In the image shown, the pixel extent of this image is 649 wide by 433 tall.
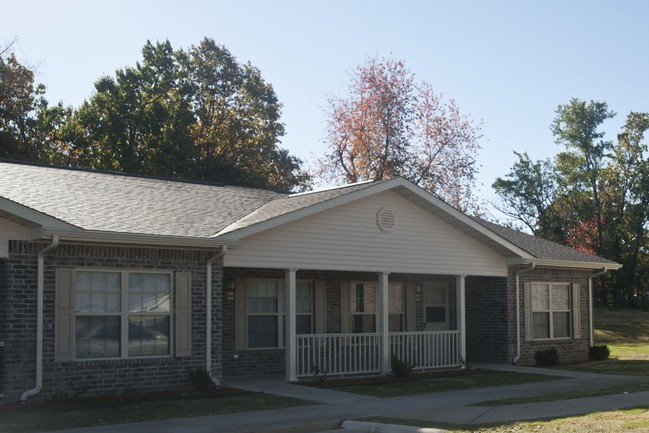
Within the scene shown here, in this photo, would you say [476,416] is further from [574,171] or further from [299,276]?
[574,171]

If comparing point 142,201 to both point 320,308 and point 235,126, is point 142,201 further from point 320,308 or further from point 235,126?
point 235,126

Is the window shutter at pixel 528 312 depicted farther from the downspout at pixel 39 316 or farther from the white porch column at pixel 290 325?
the downspout at pixel 39 316

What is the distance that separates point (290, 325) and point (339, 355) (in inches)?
66.0

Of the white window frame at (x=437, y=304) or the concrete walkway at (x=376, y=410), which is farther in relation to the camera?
the white window frame at (x=437, y=304)

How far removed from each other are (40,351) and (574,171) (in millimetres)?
40725

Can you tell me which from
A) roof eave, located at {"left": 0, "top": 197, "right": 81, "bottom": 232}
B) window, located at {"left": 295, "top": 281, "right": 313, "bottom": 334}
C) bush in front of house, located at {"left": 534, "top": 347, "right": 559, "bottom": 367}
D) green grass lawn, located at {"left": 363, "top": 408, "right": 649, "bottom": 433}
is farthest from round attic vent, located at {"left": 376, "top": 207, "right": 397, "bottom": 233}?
roof eave, located at {"left": 0, "top": 197, "right": 81, "bottom": 232}

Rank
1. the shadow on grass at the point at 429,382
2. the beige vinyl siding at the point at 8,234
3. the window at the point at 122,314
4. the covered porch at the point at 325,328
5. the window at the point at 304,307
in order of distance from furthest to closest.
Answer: the window at the point at 304,307
the covered porch at the point at 325,328
the shadow on grass at the point at 429,382
the window at the point at 122,314
the beige vinyl siding at the point at 8,234

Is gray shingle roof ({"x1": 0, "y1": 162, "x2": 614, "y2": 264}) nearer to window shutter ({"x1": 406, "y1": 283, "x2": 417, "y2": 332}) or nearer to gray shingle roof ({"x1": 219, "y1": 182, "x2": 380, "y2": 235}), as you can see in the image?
gray shingle roof ({"x1": 219, "y1": 182, "x2": 380, "y2": 235})

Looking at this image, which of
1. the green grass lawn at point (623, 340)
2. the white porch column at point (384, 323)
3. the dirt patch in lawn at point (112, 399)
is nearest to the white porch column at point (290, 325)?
the dirt patch in lawn at point (112, 399)

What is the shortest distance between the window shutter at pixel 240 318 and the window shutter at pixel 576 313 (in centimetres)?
Result: 960

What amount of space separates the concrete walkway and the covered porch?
1.34 meters

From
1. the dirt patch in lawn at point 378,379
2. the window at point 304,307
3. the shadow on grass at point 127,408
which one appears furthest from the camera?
the window at point 304,307

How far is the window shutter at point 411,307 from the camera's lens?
73.9ft

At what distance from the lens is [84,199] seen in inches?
646
